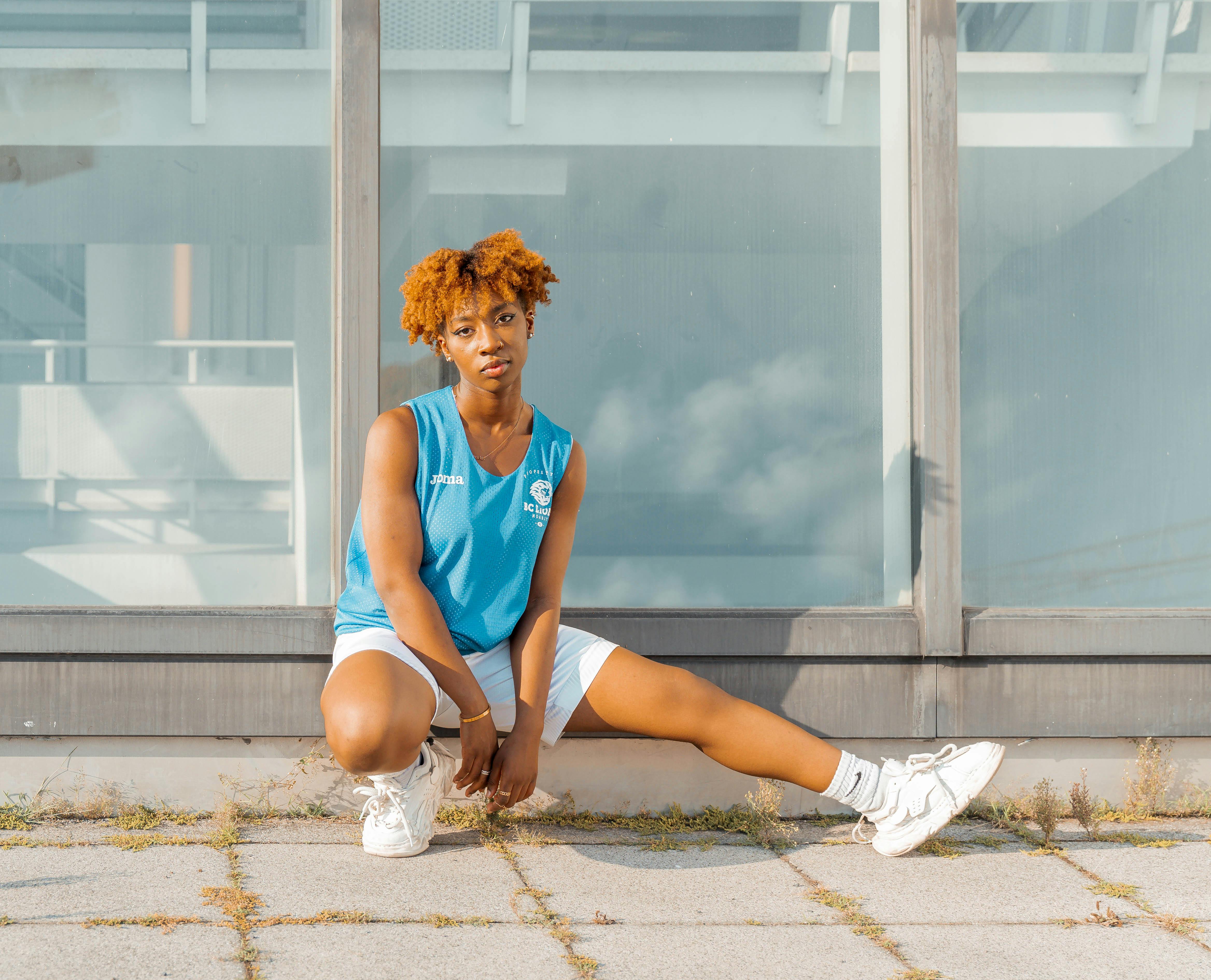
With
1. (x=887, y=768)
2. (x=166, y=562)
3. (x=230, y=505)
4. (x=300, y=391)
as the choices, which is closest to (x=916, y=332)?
(x=887, y=768)

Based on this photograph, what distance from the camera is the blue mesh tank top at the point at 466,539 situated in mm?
2678

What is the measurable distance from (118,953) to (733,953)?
1.15m

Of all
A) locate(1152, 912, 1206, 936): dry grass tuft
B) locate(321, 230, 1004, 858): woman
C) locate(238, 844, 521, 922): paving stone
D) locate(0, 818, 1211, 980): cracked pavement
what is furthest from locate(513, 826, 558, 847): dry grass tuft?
locate(1152, 912, 1206, 936): dry grass tuft

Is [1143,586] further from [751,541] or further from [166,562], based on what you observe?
[166,562]

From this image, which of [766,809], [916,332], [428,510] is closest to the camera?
[428,510]

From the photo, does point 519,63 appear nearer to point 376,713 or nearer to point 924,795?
point 376,713

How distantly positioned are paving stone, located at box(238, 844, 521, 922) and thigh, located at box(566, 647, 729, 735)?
1.43 feet

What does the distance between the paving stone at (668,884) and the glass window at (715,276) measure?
82cm

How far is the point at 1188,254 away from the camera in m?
3.49

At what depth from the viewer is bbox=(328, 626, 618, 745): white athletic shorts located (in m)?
2.72

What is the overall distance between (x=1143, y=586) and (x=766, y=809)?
1429mm

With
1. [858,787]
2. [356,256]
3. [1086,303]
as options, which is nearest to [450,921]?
[858,787]

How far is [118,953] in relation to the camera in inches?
79.4

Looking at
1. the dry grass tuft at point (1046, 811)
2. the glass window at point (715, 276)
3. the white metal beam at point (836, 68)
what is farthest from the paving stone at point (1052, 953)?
the white metal beam at point (836, 68)
